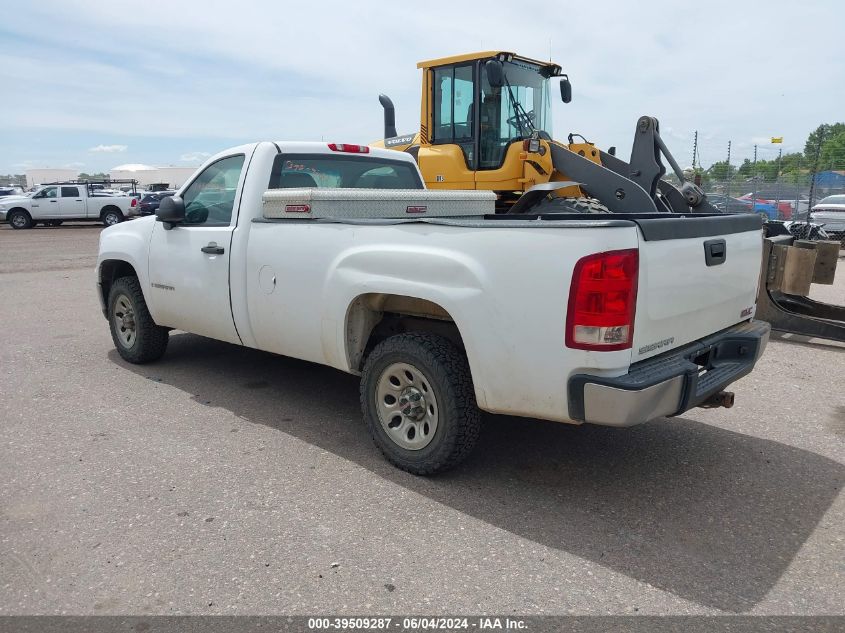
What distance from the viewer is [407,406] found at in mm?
3885

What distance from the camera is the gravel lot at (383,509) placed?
110 inches

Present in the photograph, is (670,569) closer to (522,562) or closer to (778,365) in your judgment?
(522,562)

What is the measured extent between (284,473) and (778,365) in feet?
16.0

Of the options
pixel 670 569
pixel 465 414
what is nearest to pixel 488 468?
pixel 465 414

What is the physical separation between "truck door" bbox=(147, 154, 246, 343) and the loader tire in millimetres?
4113

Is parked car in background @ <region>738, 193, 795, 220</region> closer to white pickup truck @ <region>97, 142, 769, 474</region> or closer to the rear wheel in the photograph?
white pickup truck @ <region>97, 142, 769, 474</region>

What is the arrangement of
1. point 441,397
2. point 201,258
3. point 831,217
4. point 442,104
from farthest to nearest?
point 831,217 < point 442,104 < point 201,258 < point 441,397

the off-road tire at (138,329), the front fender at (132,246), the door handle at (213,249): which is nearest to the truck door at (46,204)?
the front fender at (132,246)

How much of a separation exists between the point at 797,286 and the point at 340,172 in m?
4.97

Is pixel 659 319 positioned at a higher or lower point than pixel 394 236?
lower

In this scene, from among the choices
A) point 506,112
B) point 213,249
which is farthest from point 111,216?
point 213,249

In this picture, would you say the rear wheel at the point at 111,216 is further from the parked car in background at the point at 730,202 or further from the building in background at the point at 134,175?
the building in background at the point at 134,175

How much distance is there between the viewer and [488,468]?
4.01 m

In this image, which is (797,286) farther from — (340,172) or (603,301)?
(603,301)
